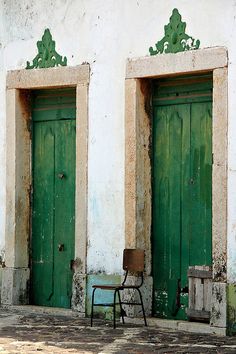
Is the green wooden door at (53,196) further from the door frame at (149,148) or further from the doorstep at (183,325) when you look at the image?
the doorstep at (183,325)

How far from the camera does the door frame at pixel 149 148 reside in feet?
35.1

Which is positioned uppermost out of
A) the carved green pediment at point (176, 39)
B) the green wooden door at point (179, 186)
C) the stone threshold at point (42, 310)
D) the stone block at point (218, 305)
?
the carved green pediment at point (176, 39)

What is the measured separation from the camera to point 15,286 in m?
12.9

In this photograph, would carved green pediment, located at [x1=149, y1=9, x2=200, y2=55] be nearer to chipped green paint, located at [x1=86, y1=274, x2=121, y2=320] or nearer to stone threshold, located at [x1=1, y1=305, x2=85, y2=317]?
chipped green paint, located at [x1=86, y1=274, x2=121, y2=320]

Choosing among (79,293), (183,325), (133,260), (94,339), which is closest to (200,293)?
(183,325)

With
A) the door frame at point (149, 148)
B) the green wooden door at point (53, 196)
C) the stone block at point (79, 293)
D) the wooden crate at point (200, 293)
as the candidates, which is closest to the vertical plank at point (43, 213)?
the green wooden door at point (53, 196)

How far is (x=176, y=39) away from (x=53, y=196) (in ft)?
9.14

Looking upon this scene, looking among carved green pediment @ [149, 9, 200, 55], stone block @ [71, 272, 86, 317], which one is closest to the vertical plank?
stone block @ [71, 272, 86, 317]

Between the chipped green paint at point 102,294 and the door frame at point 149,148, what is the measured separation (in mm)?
445

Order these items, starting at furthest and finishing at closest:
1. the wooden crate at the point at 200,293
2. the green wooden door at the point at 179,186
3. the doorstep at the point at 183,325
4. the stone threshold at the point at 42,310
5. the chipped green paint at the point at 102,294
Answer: the stone threshold at the point at 42,310, the chipped green paint at the point at 102,294, the green wooden door at the point at 179,186, the wooden crate at the point at 200,293, the doorstep at the point at 183,325

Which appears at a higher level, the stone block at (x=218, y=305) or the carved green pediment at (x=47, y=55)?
the carved green pediment at (x=47, y=55)

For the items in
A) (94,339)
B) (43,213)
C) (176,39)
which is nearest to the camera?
(94,339)

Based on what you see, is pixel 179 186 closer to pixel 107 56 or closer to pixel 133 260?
pixel 133 260

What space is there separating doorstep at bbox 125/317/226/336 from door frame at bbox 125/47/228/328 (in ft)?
Result: 0.23
